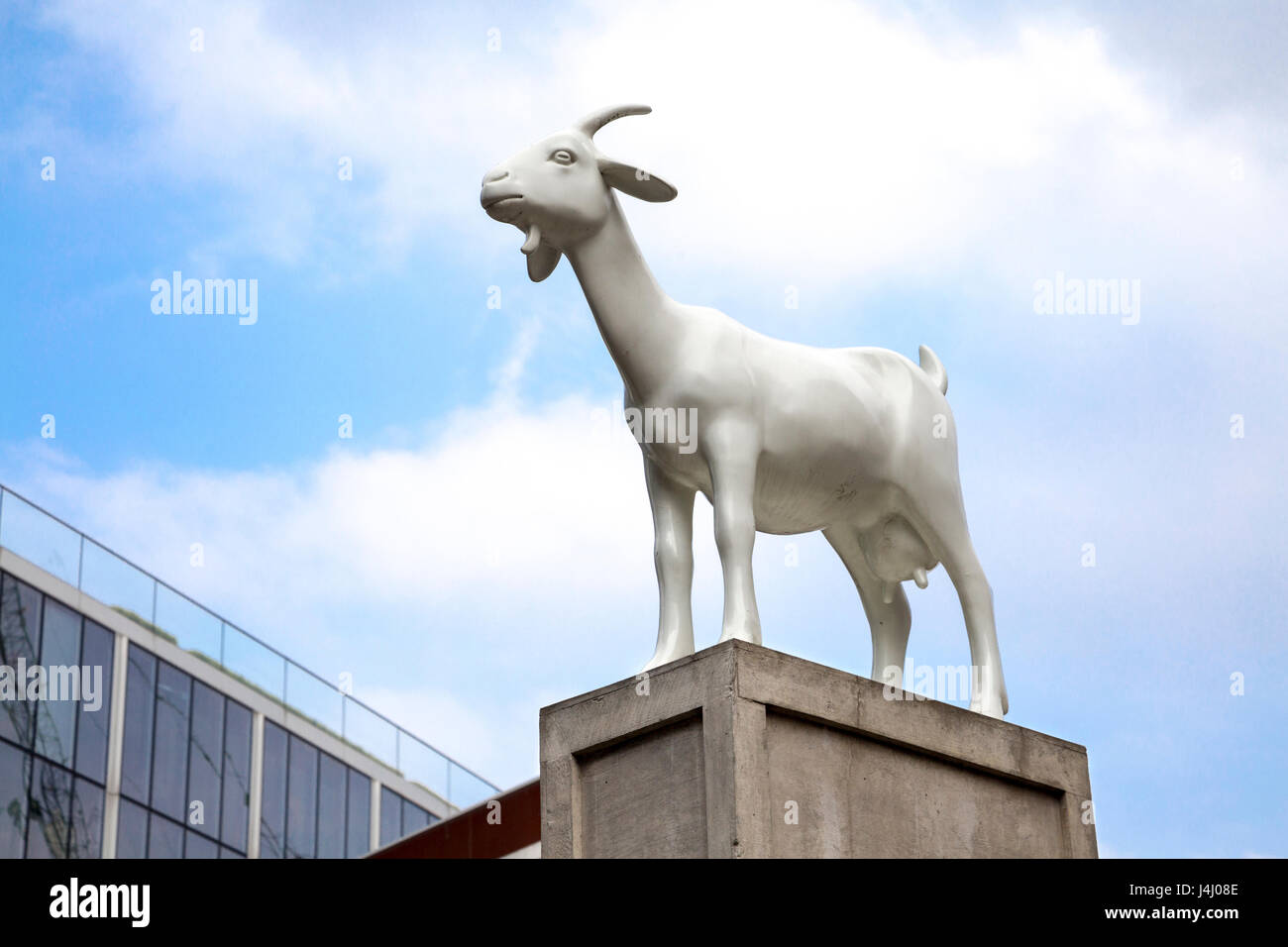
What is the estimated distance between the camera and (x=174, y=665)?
42.9m

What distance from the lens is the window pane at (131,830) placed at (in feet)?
131

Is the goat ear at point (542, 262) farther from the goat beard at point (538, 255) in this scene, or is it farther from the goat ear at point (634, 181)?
the goat ear at point (634, 181)

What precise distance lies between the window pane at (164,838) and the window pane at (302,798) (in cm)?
405

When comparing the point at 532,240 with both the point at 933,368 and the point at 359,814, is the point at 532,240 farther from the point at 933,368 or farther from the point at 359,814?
the point at 359,814

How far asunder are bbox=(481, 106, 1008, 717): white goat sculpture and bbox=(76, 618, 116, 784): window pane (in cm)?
3066

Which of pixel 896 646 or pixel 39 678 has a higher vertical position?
pixel 39 678

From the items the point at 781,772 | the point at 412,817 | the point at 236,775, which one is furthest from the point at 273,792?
the point at 781,772

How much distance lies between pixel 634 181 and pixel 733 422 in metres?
1.49

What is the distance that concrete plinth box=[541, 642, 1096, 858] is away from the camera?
1005 centimetres

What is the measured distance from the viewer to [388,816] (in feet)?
158

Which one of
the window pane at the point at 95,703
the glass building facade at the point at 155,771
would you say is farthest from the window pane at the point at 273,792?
the window pane at the point at 95,703
